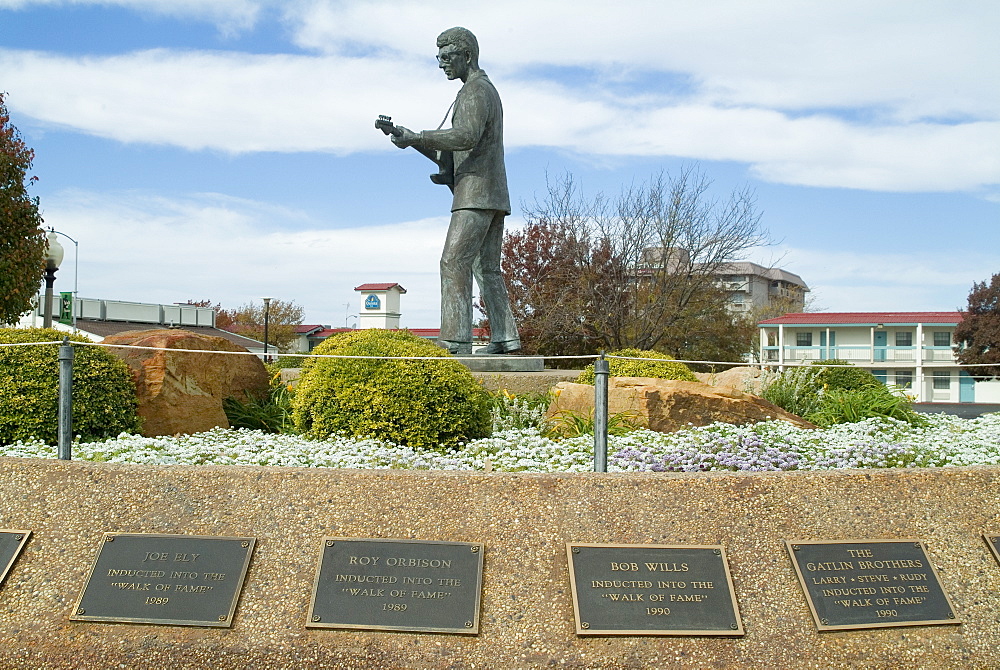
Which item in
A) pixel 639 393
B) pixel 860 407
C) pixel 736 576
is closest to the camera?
pixel 736 576

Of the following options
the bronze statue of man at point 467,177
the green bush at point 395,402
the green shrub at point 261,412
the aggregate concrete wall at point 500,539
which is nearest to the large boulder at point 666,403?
the green bush at point 395,402

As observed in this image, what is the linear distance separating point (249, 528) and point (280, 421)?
344 cm

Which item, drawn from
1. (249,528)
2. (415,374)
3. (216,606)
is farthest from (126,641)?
(415,374)

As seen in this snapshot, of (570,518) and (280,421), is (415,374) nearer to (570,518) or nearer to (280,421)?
(280,421)

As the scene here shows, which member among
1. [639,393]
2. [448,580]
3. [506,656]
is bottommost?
[506,656]

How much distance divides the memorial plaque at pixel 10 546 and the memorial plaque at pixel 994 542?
180 inches

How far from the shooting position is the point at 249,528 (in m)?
4.07

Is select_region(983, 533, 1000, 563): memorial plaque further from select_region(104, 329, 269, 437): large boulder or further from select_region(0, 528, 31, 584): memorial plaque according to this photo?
select_region(104, 329, 269, 437): large boulder

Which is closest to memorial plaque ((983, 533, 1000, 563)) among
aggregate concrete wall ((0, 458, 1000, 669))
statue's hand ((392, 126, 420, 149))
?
aggregate concrete wall ((0, 458, 1000, 669))

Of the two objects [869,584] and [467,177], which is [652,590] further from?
[467,177]

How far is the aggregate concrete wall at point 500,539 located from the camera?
366 centimetres

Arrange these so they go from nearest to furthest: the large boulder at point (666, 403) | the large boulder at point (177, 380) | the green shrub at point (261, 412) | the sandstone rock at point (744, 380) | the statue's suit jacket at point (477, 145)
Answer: the large boulder at point (177, 380)
the large boulder at point (666, 403)
the green shrub at point (261, 412)
the statue's suit jacket at point (477, 145)
the sandstone rock at point (744, 380)

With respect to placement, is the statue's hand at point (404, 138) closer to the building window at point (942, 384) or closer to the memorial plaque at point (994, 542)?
the memorial plaque at point (994, 542)

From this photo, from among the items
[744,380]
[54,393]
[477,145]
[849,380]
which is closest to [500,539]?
[54,393]
